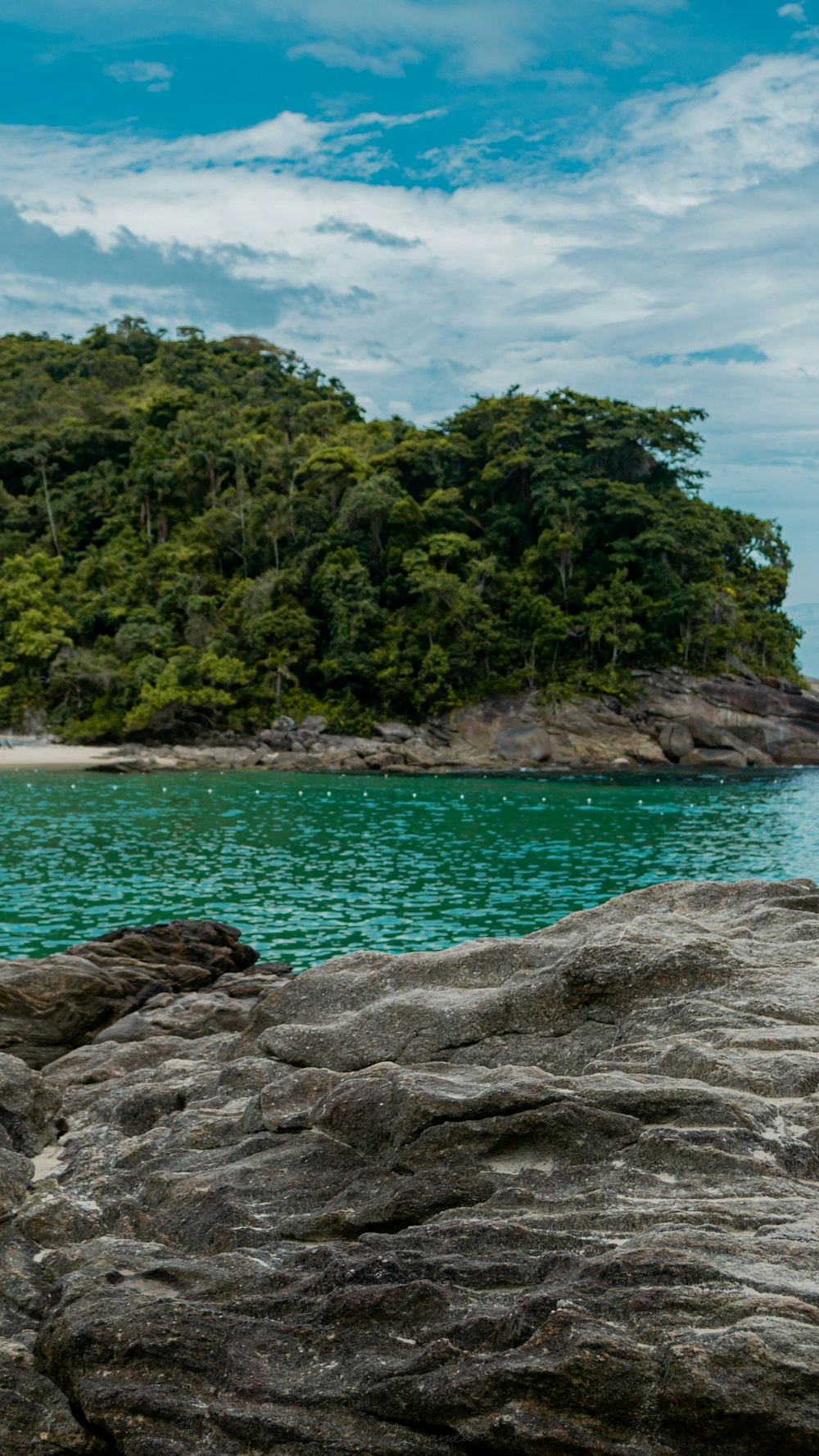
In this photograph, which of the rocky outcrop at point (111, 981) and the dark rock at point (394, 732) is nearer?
the rocky outcrop at point (111, 981)

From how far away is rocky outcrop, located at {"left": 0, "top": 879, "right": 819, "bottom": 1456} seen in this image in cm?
438

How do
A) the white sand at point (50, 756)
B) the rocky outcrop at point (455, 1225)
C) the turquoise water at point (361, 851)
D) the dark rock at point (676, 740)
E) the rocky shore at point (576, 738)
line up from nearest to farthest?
the rocky outcrop at point (455, 1225) → the turquoise water at point (361, 851) → the white sand at point (50, 756) → the rocky shore at point (576, 738) → the dark rock at point (676, 740)

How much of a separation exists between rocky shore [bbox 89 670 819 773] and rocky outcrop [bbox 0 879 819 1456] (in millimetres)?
46474

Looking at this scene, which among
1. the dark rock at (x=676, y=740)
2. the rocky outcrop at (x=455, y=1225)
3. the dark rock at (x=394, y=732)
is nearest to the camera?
the rocky outcrop at (x=455, y=1225)

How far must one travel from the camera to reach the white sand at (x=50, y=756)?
53.6 metres

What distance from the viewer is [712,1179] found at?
5426 millimetres

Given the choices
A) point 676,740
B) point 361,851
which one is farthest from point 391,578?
point 361,851

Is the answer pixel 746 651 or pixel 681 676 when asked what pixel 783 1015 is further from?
pixel 746 651

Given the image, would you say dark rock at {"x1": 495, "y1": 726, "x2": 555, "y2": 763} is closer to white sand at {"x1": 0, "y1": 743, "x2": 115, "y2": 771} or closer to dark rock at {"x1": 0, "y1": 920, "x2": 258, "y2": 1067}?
white sand at {"x1": 0, "y1": 743, "x2": 115, "y2": 771}

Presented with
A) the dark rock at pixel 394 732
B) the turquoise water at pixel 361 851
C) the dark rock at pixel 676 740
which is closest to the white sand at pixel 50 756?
the turquoise water at pixel 361 851

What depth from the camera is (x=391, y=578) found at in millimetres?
64875

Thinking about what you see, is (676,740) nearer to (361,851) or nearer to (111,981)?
(361,851)

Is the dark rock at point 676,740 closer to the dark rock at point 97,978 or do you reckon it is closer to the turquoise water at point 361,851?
the turquoise water at point 361,851

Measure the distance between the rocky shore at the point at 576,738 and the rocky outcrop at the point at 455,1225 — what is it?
46.5 m
